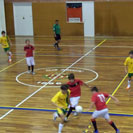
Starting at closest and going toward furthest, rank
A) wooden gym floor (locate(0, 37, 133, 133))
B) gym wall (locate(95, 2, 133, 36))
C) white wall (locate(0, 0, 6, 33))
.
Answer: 1. wooden gym floor (locate(0, 37, 133, 133))
2. gym wall (locate(95, 2, 133, 36))
3. white wall (locate(0, 0, 6, 33))

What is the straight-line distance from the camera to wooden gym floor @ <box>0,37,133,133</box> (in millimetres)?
8664

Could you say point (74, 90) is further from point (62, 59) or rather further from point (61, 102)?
point (62, 59)

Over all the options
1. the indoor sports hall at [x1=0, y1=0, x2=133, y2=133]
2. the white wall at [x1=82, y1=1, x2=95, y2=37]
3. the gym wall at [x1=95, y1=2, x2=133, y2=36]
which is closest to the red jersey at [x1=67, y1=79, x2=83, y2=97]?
the indoor sports hall at [x1=0, y1=0, x2=133, y2=133]

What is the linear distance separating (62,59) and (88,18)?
1021 centimetres

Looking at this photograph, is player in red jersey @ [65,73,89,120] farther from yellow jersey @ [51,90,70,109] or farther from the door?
the door

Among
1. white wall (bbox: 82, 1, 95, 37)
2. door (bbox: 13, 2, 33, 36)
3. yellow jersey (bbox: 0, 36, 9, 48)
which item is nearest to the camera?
yellow jersey (bbox: 0, 36, 9, 48)

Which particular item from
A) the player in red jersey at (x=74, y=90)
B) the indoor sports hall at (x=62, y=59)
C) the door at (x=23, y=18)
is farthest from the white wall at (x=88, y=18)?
the player in red jersey at (x=74, y=90)

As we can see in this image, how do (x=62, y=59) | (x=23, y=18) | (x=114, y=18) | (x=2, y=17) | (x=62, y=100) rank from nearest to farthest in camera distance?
(x=62, y=100), (x=62, y=59), (x=114, y=18), (x=2, y=17), (x=23, y=18)

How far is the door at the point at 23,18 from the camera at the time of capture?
92.2ft

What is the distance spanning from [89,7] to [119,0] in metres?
2.68

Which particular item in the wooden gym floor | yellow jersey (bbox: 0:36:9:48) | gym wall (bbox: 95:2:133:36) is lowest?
the wooden gym floor

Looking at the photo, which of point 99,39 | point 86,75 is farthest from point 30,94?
point 99,39

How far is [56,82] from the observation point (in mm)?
12852

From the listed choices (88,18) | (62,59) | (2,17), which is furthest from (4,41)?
(88,18)
